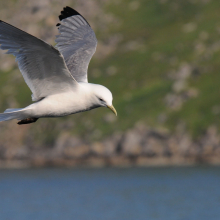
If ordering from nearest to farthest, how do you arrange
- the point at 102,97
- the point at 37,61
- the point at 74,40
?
the point at 102,97, the point at 37,61, the point at 74,40

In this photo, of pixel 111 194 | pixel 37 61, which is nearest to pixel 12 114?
pixel 37 61

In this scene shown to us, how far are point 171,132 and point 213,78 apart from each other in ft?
47.6

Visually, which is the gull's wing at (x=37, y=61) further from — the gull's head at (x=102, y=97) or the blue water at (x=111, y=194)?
the blue water at (x=111, y=194)

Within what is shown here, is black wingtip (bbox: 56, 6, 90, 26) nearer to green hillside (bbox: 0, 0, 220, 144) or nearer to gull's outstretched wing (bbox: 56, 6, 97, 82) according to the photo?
gull's outstretched wing (bbox: 56, 6, 97, 82)

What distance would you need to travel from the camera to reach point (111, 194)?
85125 millimetres

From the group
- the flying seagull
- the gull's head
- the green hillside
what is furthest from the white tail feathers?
the green hillside

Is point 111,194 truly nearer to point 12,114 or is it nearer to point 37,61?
point 12,114

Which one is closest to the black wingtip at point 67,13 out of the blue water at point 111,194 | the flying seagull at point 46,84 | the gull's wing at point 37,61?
the flying seagull at point 46,84

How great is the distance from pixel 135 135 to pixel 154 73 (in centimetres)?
1632

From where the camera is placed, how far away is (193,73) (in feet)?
323

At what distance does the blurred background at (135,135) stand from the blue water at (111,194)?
0.16 metres

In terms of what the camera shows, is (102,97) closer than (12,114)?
Yes

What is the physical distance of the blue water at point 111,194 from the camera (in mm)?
67250

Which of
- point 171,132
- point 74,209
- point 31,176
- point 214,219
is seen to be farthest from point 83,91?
point 31,176
